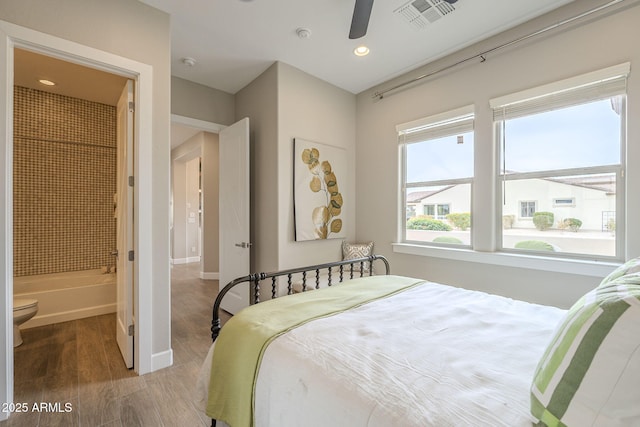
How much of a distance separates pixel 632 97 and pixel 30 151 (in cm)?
600

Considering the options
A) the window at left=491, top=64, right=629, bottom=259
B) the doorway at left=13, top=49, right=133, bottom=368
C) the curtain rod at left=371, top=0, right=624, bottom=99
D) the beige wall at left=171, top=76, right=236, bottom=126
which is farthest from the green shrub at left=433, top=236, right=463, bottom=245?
the doorway at left=13, top=49, right=133, bottom=368

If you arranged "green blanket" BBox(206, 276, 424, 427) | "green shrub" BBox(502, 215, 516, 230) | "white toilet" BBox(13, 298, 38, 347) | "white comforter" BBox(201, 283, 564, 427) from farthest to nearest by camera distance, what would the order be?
1. "green shrub" BBox(502, 215, 516, 230)
2. "white toilet" BBox(13, 298, 38, 347)
3. "green blanket" BBox(206, 276, 424, 427)
4. "white comforter" BBox(201, 283, 564, 427)

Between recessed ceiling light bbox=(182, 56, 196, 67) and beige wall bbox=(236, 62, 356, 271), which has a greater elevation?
recessed ceiling light bbox=(182, 56, 196, 67)

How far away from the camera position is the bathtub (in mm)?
3076

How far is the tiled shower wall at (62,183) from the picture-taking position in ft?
11.3

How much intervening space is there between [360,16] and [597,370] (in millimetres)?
2146

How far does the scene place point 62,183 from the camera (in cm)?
372

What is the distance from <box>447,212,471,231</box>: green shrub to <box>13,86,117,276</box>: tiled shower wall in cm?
447

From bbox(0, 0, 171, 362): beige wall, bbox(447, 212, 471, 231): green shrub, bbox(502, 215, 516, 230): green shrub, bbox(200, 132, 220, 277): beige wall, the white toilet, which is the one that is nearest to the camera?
bbox(0, 0, 171, 362): beige wall

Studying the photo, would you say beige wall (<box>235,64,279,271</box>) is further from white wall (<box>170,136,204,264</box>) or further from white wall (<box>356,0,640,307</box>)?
white wall (<box>170,136,204,264</box>)

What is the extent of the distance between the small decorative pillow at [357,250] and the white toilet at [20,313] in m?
3.17

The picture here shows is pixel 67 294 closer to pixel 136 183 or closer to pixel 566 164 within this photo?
pixel 136 183

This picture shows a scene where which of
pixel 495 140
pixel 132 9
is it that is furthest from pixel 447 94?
pixel 132 9

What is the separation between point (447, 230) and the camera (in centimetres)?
313
